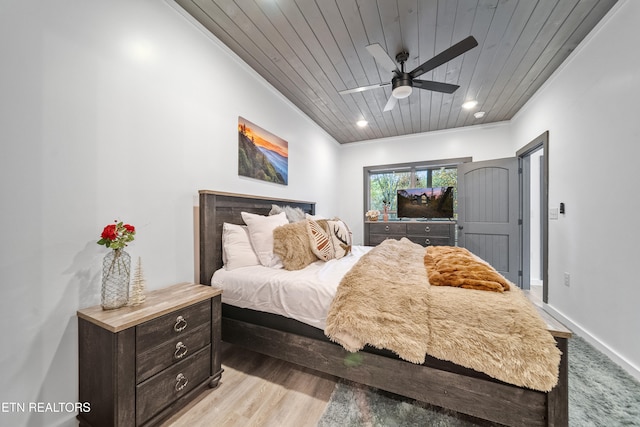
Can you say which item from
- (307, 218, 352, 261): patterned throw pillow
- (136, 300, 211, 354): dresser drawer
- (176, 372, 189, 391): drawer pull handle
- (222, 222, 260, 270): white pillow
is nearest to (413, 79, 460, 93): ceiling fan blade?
(307, 218, 352, 261): patterned throw pillow

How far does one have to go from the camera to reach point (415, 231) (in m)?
4.01

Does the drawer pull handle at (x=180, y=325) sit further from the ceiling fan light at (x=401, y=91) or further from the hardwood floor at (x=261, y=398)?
the ceiling fan light at (x=401, y=91)

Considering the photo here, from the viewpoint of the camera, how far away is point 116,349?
3.35ft

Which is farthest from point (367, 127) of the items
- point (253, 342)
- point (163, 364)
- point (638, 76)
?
point (163, 364)

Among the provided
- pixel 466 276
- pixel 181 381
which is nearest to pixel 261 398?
pixel 181 381

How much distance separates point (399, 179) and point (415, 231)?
127 cm

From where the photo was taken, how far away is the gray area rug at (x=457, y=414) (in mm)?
1254

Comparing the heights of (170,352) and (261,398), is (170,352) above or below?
above

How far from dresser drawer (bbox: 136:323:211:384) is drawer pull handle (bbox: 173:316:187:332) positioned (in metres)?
0.05

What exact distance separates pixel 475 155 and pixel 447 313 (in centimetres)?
392

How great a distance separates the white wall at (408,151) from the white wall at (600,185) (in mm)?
1335

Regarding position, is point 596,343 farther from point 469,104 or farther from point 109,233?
point 109,233

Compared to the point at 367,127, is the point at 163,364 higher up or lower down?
lower down

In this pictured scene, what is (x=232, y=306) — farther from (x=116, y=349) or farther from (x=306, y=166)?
(x=306, y=166)
